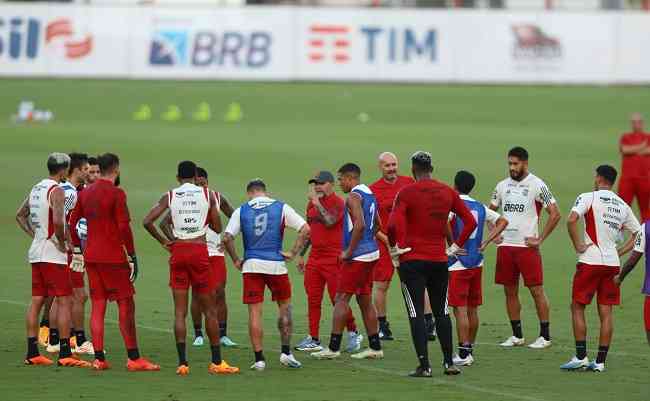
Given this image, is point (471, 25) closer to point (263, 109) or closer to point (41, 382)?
point (263, 109)

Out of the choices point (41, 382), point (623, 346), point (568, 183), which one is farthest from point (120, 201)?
point (568, 183)

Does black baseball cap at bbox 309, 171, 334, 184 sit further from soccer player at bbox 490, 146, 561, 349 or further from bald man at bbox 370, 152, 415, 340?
soccer player at bbox 490, 146, 561, 349

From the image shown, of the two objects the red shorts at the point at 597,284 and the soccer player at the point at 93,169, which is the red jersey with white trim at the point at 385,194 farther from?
the soccer player at the point at 93,169

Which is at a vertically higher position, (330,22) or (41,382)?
(330,22)

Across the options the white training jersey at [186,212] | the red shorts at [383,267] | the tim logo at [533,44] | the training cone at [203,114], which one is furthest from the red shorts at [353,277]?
the tim logo at [533,44]

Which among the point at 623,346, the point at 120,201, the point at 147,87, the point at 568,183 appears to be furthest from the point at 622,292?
the point at 147,87

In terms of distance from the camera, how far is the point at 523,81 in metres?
54.4

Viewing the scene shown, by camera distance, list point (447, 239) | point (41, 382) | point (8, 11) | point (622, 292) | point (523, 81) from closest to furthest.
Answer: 1. point (41, 382)
2. point (447, 239)
3. point (622, 292)
4. point (8, 11)
5. point (523, 81)

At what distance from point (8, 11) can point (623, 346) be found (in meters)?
37.8

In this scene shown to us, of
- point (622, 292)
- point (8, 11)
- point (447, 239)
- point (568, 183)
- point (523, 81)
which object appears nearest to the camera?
point (447, 239)

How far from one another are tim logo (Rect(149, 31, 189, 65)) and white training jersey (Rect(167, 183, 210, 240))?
37.4 meters

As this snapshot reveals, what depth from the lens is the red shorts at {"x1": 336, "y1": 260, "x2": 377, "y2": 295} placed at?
1540 centimetres

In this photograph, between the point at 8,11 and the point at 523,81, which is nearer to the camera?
the point at 8,11

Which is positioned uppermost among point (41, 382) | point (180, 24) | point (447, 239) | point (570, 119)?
point (180, 24)
